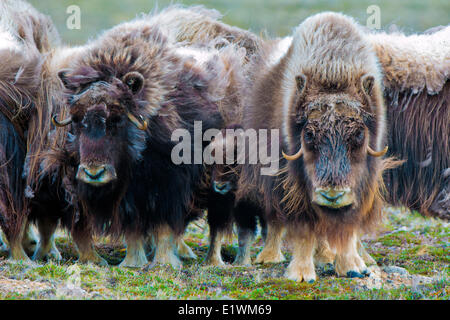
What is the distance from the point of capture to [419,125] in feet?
16.0

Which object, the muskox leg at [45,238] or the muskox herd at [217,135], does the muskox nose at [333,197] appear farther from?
the muskox leg at [45,238]

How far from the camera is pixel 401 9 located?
32.7m

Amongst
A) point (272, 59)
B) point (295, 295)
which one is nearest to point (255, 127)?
point (272, 59)

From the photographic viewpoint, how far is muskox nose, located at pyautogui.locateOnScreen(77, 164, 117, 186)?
4.35 metres

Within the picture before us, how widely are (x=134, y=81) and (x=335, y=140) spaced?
1503 mm

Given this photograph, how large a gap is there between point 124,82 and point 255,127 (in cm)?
95

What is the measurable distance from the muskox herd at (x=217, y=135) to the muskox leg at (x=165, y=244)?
0.04ft

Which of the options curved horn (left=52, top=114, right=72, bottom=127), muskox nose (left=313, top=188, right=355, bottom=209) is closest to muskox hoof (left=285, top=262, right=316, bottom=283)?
muskox nose (left=313, top=188, right=355, bottom=209)

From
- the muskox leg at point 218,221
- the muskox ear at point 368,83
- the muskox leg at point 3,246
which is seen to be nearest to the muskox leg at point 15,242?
the muskox leg at point 3,246

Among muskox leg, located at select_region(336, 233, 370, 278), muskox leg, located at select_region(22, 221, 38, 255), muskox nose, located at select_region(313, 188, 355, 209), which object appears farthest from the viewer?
muskox leg, located at select_region(22, 221, 38, 255)

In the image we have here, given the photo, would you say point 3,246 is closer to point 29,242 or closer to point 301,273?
point 29,242

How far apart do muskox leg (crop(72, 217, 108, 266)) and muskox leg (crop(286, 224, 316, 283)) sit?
1558mm

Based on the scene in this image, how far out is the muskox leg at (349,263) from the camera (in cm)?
431

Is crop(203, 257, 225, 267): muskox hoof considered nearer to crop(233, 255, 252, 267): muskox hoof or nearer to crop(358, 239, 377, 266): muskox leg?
crop(233, 255, 252, 267): muskox hoof
